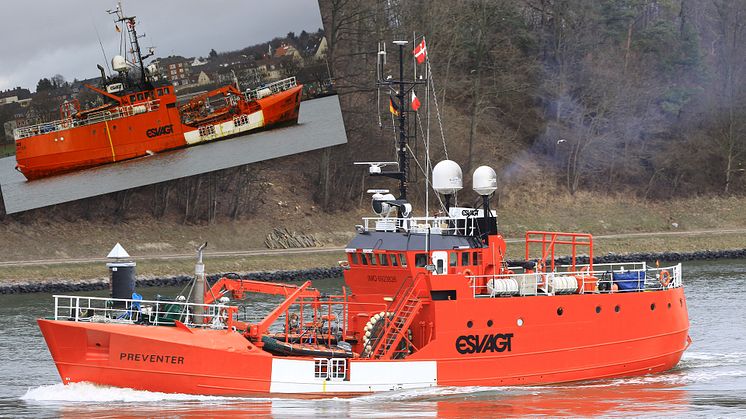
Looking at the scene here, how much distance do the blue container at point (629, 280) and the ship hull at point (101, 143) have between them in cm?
2605

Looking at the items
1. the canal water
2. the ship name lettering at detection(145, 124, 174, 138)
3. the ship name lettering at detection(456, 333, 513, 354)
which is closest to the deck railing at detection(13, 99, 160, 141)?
the ship name lettering at detection(145, 124, 174, 138)

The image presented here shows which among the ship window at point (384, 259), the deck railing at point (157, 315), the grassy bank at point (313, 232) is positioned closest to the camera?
the deck railing at point (157, 315)

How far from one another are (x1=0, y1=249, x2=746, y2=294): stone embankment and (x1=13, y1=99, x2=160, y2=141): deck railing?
663cm

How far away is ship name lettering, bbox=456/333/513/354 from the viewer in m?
27.5

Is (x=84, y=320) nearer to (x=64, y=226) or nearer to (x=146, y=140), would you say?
(x=146, y=140)

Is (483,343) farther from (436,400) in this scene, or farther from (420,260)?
(420,260)

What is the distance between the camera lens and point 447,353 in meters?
27.4

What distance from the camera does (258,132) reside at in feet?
177

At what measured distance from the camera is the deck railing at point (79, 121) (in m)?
50.2

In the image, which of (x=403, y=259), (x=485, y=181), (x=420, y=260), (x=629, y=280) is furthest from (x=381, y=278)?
(x=629, y=280)

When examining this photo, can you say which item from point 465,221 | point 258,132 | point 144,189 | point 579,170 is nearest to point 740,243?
point 579,170

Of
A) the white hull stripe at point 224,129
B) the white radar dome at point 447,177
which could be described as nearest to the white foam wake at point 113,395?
the white radar dome at point 447,177

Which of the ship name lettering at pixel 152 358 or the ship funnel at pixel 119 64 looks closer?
the ship name lettering at pixel 152 358

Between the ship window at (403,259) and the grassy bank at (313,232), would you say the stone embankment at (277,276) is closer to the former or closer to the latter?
the grassy bank at (313,232)
